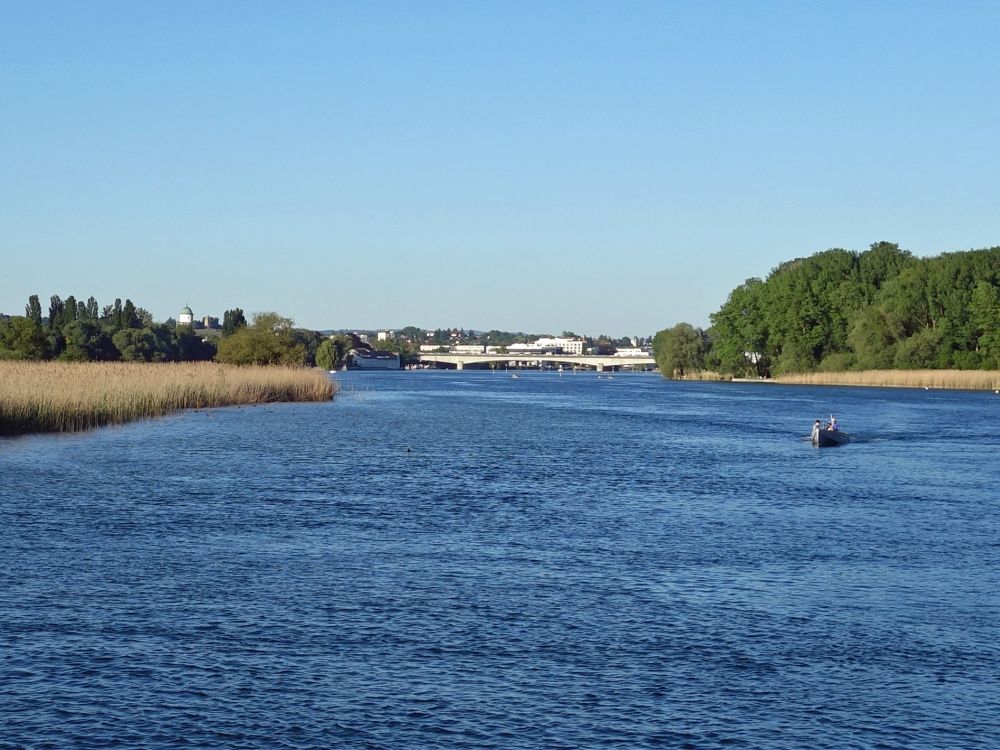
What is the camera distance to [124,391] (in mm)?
62375

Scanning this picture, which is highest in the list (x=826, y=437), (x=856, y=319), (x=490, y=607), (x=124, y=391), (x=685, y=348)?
(x=856, y=319)

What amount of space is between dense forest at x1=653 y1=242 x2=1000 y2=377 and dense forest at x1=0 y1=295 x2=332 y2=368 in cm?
6356

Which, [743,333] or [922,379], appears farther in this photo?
[743,333]

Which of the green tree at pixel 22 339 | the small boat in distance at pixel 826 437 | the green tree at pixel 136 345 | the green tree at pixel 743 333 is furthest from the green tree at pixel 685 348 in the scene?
the small boat in distance at pixel 826 437

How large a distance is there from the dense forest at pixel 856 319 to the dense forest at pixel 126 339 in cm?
6356

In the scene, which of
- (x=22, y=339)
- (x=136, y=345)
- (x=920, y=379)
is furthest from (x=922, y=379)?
(x=136, y=345)

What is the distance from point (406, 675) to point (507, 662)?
147 centimetres

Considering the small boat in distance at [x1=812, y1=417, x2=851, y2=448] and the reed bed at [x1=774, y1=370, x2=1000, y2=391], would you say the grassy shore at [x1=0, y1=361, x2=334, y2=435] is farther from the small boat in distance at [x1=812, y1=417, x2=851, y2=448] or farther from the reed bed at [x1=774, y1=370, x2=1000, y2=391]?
the reed bed at [x1=774, y1=370, x2=1000, y2=391]

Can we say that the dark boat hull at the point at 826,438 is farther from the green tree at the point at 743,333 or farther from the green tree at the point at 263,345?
the green tree at the point at 743,333

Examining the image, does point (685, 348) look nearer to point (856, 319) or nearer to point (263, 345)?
point (856, 319)

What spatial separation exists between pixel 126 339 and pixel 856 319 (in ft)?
291

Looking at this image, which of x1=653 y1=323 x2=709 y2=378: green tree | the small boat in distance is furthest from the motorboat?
x1=653 y1=323 x2=709 y2=378: green tree

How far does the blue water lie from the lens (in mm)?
14031

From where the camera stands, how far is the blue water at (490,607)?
14.0 metres
